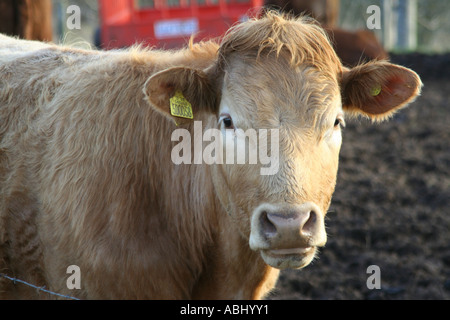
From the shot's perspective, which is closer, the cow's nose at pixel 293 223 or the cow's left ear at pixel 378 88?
the cow's nose at pixel 293 223

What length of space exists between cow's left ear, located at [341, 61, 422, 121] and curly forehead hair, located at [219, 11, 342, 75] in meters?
0.13

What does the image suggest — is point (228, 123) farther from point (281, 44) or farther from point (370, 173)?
point (370, 173)

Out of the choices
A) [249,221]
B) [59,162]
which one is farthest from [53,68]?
[249,221]

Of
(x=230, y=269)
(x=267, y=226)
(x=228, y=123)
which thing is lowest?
(x=230, y=269)

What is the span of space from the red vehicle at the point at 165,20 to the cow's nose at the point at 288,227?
7.56 meters

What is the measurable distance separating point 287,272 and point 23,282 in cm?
250

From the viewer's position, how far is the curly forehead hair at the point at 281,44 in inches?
118

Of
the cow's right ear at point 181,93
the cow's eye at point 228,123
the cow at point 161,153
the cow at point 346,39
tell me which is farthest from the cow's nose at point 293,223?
the cow at point 346,39

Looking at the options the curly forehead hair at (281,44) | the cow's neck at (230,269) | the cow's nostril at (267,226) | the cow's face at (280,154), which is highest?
the curly forehead hair at (281,44)

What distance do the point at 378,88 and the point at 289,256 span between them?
119 centimetres

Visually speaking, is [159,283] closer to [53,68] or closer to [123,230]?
[123,230]

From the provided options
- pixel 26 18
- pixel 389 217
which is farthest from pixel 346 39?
pixel 26 18

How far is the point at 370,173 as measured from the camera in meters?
7.23

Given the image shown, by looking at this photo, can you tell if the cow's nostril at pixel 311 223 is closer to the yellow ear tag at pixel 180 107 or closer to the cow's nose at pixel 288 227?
the cow's nose at pixel 288 227
